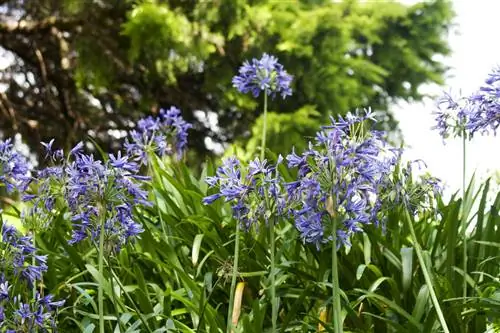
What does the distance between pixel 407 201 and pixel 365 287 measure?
535 millimetres

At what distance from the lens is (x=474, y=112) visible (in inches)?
77.7

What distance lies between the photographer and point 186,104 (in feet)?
27.8

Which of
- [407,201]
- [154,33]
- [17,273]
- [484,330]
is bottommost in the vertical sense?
[484,330]

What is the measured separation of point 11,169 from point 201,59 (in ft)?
18.1

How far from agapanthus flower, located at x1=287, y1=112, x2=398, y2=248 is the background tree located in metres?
5.40

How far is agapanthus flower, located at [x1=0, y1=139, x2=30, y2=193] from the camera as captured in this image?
2020 millimetres

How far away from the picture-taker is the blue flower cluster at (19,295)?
5.52 feet

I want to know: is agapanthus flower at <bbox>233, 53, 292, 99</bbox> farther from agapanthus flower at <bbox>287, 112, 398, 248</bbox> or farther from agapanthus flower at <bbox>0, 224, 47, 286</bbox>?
agapanthus flower at <bbox>0, 224, 47, 286</bbox>

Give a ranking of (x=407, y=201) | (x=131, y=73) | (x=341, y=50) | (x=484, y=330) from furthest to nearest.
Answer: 1. (x=131, y=73)
2. (x=341, y=50)
3. (x=484, y=330)
4. (x=407, y=201)

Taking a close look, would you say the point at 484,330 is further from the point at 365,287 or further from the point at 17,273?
the point at 17,273

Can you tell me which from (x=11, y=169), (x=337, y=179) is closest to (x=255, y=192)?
(x=337, y=179)

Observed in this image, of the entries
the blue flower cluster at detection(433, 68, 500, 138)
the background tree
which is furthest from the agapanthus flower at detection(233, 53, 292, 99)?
the background tree

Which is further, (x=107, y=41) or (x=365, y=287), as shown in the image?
(x=107, y=41)

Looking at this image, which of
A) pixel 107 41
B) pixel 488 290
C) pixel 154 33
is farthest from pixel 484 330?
pixel 107 41
